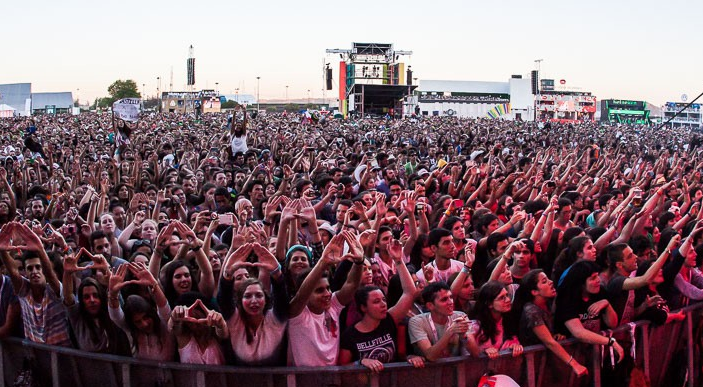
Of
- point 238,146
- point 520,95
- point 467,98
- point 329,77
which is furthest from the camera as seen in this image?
point 520,95

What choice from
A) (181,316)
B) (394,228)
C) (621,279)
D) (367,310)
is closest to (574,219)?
(394,228)

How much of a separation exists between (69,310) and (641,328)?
383 centimetres

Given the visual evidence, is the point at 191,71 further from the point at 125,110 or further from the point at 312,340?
the point at 312,340

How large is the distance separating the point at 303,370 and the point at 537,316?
61.5 inches

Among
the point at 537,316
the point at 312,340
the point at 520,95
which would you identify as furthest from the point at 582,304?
the point at 520,95

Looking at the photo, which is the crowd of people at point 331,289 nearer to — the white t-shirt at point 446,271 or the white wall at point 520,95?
the white t-shirt at point 446,271

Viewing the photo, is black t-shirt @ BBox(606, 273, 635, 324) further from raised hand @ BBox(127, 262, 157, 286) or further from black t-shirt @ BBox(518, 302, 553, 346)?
raised hand @ BBox(127, 262, 157, 286)

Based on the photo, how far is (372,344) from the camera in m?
4.86

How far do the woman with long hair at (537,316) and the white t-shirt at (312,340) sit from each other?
1221mm

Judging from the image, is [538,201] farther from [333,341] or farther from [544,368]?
[333,341]

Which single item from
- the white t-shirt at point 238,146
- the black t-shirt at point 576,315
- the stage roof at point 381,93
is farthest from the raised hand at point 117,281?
the stage roof at point 381,93

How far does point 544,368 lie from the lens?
5145mm

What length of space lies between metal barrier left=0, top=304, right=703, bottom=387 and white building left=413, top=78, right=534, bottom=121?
2592 inches

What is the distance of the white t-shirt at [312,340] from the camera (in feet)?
15.5
